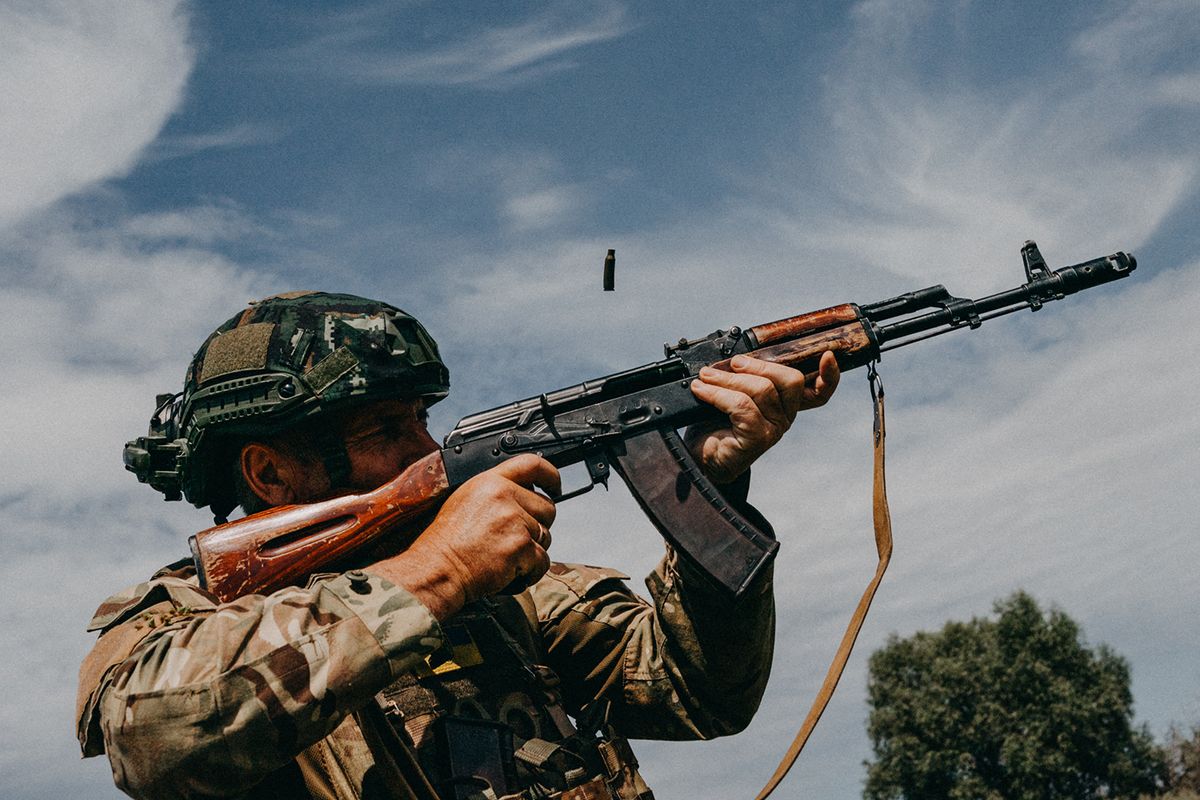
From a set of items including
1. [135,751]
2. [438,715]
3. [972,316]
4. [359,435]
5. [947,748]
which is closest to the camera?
[135,751]

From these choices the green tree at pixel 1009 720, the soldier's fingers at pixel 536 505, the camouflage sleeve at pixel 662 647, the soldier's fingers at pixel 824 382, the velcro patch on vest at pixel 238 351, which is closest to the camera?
the soldier's fingers at pixel 536 505

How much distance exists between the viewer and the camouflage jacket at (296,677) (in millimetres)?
3814

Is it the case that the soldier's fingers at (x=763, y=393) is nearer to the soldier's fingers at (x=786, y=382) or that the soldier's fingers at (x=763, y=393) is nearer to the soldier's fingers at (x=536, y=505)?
the soldier's fingers at (x=786, y=382)

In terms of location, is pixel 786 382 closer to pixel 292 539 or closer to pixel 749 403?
pixel 749 403

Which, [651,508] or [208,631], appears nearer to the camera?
[208,631]

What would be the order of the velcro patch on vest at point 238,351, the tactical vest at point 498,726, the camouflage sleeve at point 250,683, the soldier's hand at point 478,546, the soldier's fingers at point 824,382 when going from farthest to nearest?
the soldier's fingers at point 824,382, the velcro patch on vest at point 238,351, the tactical vest at point 498,726, the soldier's hand at point 478,546, the camouflage sleeve at point 250,683

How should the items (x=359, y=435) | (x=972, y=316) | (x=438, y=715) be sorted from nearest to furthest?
(x=438, y=715)
(x=359, y=435)
(x=972, y=316)

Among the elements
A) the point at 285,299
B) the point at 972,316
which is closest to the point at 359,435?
the point at 285,299

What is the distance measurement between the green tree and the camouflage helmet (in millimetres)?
49393

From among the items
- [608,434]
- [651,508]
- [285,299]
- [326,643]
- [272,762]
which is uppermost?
[285,299]

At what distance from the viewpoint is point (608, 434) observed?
5621 millimetres

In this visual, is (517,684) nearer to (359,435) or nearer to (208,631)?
(359,435)

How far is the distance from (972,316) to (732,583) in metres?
2.08

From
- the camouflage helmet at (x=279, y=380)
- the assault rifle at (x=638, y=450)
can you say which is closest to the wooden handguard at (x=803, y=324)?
the assault rifle at (x=638, y=450)
